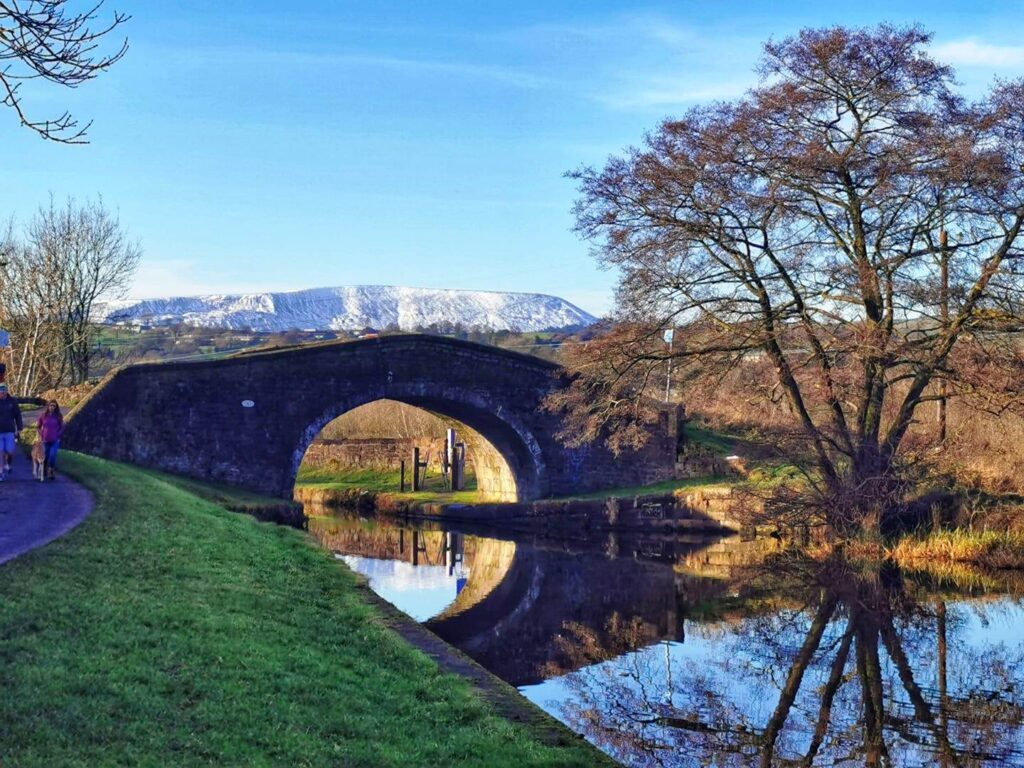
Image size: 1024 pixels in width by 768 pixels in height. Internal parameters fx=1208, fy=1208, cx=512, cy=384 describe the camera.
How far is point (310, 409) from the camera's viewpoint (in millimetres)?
28406

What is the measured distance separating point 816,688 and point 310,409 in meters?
18.6

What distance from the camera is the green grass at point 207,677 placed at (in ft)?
20.7

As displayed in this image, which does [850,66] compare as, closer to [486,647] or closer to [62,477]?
[486,647]

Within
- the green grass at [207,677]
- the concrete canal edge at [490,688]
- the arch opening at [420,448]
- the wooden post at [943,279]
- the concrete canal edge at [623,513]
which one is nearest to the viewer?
the green grass at [207,677]

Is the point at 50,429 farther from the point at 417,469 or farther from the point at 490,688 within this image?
the point at 417,469

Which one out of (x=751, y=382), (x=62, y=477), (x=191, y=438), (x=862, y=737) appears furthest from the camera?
(x=191, y=438)

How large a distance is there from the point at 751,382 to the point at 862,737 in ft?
39.1

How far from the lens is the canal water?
389 inches

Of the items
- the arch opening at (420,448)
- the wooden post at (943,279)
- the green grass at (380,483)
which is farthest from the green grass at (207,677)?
the green grass at (380,483)

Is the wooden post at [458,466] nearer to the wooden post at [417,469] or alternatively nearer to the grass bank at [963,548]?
the wooden post at [417,469]

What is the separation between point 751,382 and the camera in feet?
70.2

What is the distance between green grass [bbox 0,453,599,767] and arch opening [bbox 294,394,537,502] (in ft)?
58.3

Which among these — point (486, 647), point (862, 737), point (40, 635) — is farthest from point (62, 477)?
point (862, 737)

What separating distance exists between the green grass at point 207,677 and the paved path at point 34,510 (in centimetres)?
38
